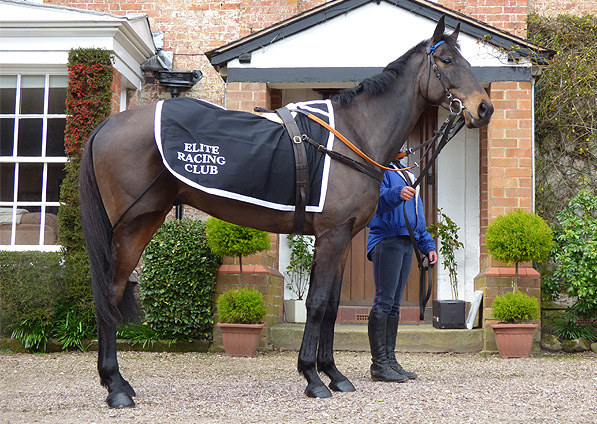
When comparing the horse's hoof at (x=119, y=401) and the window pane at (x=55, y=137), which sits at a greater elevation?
the window pane at (x=55, y=137)

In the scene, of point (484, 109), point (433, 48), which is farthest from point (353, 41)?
point (484, 109)

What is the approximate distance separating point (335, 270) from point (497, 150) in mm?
3771

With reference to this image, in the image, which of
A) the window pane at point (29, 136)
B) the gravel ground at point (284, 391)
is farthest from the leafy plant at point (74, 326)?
the window pane at point (29, 136)

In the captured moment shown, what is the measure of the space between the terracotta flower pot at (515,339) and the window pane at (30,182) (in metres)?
5.84

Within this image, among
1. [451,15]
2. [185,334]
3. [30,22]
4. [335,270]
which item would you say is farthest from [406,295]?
[30,22]

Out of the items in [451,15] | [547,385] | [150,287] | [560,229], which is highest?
[451,15]

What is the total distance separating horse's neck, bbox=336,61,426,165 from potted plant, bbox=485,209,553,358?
8.71 feet

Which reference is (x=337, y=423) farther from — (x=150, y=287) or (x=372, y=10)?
(x=372, y=10)

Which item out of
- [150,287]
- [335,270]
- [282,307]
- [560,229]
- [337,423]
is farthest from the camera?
[282,307]

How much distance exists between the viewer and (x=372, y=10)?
771cm

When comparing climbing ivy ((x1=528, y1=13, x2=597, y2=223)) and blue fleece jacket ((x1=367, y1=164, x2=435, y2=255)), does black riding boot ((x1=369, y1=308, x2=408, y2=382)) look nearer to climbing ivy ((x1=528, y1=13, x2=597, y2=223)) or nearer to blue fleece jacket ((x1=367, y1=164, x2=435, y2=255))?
blue fleece jacket ((x1=367, y1=164, x2=435, y2=255))

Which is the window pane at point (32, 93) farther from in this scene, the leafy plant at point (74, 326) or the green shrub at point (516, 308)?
the green shrub at point (516, 308)

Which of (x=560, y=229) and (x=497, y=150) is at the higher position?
(x=497, y=150)

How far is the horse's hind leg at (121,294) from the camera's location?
13.9 ft
